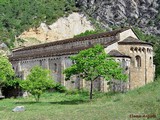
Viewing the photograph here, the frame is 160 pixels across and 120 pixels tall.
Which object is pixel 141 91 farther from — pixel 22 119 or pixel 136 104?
pixel 22 119

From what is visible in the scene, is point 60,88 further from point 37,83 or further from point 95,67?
point 95,67

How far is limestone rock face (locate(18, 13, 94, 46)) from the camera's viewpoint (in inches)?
3659

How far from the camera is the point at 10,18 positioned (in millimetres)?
96750

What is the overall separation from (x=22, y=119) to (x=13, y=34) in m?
69.3

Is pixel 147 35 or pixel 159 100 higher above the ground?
pixel 147 35

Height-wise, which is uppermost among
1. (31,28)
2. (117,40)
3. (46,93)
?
(31,28)

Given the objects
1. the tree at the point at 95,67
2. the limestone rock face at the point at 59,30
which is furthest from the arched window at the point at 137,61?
the limestone rock face at the point at 59,30

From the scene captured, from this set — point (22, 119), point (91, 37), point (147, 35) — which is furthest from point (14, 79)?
point (147, 35)

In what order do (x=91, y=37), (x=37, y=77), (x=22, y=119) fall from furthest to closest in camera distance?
(x=91, y=37)
(x=37, y=77)
(x=22, y=119)

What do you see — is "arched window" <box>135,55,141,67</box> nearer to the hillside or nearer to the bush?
the bush

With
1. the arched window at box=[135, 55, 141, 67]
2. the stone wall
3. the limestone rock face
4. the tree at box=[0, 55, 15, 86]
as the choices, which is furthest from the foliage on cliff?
the arched window at box=[135, 55, 141, 67]

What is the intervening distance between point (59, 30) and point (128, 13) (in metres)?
21.2

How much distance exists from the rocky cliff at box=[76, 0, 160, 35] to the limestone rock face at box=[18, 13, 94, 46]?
6454 millimetres

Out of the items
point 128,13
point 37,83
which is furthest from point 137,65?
point 128,13
